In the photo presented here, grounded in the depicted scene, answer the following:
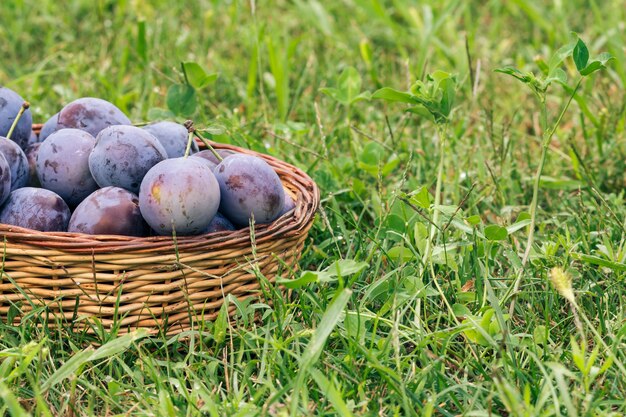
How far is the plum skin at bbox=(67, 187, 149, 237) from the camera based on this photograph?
1.58 m

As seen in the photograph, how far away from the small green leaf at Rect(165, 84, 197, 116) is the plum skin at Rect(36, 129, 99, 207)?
24.2 inches

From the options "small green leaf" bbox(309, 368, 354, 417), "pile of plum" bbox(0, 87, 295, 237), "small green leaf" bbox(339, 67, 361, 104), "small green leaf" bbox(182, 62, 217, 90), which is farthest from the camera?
"small green leaf" bbox(339, 67, 361, 104)

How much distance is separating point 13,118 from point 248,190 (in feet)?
2.00

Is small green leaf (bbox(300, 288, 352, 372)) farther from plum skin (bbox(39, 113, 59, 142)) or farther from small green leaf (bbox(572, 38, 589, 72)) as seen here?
plum skin (bbox(39, 113, 59, 142))

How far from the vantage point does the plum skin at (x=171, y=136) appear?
181 centimetres

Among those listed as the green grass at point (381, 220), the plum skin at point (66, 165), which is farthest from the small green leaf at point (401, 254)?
the plum skin at point (66, 165)

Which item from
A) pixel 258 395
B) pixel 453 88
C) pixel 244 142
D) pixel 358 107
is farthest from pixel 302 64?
pixel 258 395

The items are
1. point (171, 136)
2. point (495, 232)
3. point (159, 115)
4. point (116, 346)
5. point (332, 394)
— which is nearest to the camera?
point (332, 394)

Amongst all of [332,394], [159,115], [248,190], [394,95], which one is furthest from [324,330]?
[159,115]

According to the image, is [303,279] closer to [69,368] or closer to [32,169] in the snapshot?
[69,368]

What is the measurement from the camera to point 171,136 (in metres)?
1.82

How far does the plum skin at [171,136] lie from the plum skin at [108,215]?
22cm

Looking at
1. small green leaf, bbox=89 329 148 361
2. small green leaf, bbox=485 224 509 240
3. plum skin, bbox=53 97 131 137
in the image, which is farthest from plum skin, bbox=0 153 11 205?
small green leaf, bbox=485 224 509 240

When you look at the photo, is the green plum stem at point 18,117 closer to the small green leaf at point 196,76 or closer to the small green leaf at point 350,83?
the small green leaf at point 196,76
